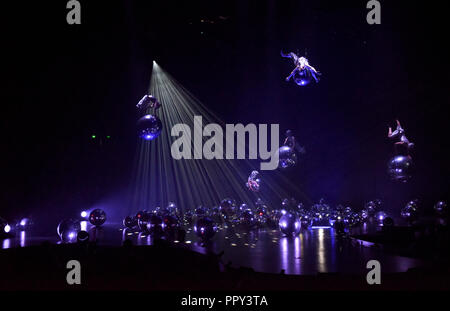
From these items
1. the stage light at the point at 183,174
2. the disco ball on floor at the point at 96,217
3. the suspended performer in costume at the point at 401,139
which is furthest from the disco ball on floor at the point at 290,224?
the stage light at the point at 183,174

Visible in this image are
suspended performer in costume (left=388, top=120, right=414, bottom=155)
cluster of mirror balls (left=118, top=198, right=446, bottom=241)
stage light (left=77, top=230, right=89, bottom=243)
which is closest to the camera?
stage light (left=77, top=230, right=89, bottom=243)

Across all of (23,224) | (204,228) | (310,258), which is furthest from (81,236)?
(23,224)

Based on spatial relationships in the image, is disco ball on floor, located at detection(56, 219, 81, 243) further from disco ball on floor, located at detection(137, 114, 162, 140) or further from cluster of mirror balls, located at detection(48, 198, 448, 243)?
disco ball on floor, located at detection(137, 114, 162, 140)

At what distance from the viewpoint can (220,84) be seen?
1481 cm

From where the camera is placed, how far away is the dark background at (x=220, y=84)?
1000 centimetres

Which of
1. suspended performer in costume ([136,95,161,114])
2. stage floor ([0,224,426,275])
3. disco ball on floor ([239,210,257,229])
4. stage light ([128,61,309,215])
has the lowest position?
disco ball on floor ([239,210,257,229])

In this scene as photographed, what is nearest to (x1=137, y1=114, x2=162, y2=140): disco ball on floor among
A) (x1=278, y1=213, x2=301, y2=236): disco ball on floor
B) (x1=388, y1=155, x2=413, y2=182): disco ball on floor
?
(x1=278, y1=213, x2=301, y2=236): disco ball on floor

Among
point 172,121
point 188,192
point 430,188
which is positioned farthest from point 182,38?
point 430,188

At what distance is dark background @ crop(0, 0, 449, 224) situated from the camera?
32.8 ft

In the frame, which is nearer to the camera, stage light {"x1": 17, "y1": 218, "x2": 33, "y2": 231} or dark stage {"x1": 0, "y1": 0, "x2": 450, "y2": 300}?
dark stage {"x1": 0, "y1": 0, "x2": 450, "y2": 300}

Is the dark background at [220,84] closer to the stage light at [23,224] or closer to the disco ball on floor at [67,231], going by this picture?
the stage light at [23,224]
